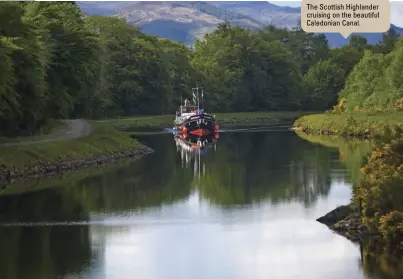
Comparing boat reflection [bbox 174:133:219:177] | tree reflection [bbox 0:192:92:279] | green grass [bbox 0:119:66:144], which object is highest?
green grass [bbox 0:119:66:144]

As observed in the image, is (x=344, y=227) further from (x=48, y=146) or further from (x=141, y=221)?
(x=48, y=146)

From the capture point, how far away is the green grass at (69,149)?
63.4 metres

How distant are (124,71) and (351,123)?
152ft

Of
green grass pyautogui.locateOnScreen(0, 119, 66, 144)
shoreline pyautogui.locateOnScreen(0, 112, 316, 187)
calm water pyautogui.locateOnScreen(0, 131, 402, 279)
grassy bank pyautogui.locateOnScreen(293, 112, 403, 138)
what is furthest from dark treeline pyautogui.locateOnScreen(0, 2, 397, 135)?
grassy bank pyautogui.locateOnScreen(293, 112, 403, 138)

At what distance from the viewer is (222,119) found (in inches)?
6324

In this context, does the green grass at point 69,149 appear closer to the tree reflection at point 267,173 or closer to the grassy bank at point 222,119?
the tree reflection at point 267,173

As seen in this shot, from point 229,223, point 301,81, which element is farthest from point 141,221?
point 301,81

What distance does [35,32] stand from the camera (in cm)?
7106

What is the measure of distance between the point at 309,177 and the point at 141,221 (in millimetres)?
20868

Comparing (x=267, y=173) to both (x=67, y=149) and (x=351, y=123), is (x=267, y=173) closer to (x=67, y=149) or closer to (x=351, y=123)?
(x=67, y=149)

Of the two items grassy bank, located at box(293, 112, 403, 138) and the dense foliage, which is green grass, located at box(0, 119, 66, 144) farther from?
the dense foliage

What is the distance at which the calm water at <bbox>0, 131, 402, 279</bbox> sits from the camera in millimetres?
34344

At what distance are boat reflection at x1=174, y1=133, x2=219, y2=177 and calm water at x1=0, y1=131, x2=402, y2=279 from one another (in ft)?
4.22

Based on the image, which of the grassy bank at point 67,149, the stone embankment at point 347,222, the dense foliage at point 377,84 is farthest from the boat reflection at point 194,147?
the stone embankment at point 347,222
